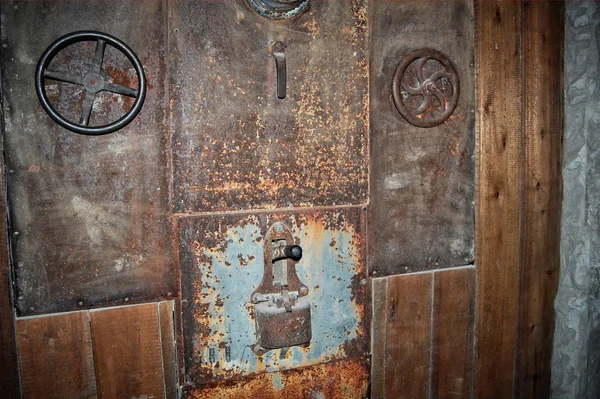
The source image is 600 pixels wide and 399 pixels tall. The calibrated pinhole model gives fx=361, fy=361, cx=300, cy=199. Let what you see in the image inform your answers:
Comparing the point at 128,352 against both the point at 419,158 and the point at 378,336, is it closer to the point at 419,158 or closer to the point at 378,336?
the point at 378,336

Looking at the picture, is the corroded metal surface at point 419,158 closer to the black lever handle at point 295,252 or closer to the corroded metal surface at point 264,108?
the corroded metal surface at point 264,108

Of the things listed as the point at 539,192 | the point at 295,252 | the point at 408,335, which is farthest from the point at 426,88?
the point at 408,335

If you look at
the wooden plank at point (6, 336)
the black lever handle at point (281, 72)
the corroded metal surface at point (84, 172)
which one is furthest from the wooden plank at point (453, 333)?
the wooden plank at point (6, 336)

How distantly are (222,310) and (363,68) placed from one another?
38.5 inches

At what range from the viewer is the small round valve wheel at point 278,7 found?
3.72ft

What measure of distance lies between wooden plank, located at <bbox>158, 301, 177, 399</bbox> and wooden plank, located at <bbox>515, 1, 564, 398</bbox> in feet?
4.52

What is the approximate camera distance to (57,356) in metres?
1.13

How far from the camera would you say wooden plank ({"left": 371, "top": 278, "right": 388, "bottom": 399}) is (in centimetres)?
138

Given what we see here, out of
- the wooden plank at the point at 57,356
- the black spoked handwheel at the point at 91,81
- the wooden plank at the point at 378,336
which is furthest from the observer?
the wooden plank at the point at 378,336

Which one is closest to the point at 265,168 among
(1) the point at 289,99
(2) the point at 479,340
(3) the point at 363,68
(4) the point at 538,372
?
(1) the point at 289,99

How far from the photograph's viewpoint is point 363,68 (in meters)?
1.28

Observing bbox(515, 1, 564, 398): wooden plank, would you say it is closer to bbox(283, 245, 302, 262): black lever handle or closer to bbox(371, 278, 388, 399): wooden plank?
bbox(371, 278, 388, 399): wooden plank

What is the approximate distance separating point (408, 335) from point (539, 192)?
2.59 ft

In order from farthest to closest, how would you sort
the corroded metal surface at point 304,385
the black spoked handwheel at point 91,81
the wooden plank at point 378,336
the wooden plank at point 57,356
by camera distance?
the wooden plank at point 378,336 < the corroded metal surface at point 304,385 < the wooden plank at point 57,356 < the black spoked handwheel at point 91,81
